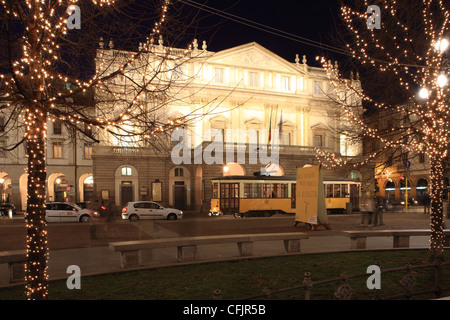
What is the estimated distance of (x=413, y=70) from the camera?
10094mm

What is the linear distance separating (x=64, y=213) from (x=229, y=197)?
11526mm

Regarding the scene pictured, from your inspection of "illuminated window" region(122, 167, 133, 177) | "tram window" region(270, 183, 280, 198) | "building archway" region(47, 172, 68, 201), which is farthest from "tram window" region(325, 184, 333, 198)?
"building archway" region(47, 172, 68, 201)

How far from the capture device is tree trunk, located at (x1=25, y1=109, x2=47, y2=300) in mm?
5285

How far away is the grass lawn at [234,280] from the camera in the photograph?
6.79 metres

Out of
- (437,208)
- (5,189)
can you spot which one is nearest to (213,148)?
(5,189)

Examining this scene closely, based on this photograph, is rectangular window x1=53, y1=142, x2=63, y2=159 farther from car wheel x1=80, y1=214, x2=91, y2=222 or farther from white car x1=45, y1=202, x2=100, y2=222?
car wheel x1=80, y1=214, x2=91, y2=222

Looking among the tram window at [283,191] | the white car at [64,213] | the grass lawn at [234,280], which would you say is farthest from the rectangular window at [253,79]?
the grass lawn at [234,280]

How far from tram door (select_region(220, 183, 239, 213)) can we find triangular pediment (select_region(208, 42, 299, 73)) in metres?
21.5

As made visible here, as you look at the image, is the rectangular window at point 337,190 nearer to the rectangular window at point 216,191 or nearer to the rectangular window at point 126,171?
the rectangular window at point 216,191

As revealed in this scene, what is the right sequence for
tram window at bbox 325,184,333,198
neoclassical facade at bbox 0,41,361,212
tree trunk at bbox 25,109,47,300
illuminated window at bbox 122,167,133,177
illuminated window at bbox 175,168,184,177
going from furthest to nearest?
illuminated window at bbox 175,168,184,177 → illuminated window at bbox 122,167,133,177 → neoclassical facade at bbox 0,41,361,212 → tram window at bbox 325,184,333,198 → tree trunk at bbox 25,109,47,300

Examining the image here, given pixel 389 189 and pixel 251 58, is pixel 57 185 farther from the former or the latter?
pixel 389 189

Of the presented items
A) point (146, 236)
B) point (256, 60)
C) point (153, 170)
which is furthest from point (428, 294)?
point (256, 60)

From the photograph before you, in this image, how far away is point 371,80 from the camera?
1043 centimetres

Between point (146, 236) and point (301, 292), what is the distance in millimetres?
10056
